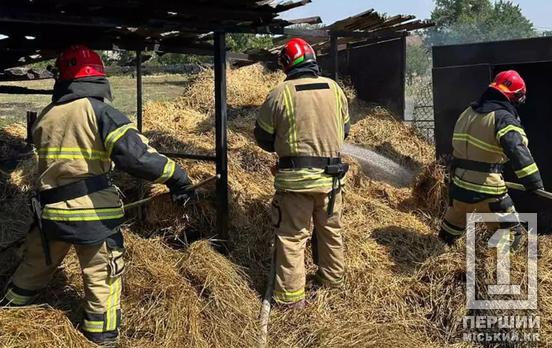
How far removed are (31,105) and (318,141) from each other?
1099cm

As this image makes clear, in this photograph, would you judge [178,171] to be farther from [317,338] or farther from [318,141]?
[317,338]

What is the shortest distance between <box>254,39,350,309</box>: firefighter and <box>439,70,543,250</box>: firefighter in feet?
4.03

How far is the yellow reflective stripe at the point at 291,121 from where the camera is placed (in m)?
3.98

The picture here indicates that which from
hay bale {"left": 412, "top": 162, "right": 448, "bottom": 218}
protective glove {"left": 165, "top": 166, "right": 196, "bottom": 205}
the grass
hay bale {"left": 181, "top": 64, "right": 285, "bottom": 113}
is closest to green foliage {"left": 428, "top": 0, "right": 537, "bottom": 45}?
the grass

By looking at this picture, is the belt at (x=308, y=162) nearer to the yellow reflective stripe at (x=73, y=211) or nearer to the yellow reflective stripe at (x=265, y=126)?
the yellow reflective stripe at (x=265, y=126)

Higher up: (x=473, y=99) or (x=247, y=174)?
(x=473, y=99)

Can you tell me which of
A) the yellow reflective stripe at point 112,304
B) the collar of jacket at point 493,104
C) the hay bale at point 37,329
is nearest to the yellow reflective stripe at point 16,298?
the hay bale at point 37,329

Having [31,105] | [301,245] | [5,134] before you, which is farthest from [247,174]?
[31,105]

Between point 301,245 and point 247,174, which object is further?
point 247,174

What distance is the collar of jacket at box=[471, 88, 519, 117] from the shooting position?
455 cm

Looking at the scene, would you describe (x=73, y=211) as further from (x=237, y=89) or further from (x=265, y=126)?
(x=237, y=89)

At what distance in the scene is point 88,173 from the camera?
3295 mm

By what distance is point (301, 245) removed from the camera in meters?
4.08

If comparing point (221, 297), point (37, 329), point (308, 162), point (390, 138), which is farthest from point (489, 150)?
point (390, 138)
